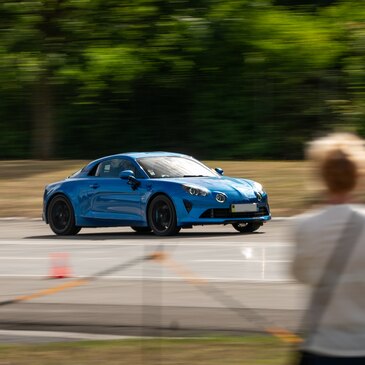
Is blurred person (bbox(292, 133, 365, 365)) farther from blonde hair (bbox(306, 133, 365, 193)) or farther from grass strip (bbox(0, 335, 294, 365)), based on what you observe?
grass strip (bbox(0, 335, 294, 365))

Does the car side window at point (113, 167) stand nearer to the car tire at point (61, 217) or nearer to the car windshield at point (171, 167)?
the car windshield at point (171, 167)

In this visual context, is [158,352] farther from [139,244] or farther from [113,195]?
[113,195]

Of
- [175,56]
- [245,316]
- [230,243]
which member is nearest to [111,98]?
[175,56]

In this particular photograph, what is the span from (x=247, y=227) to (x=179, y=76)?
15.6 meters

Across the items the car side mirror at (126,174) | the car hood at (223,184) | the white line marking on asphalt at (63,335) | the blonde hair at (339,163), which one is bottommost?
the white line marking on asphalt at (63,335)

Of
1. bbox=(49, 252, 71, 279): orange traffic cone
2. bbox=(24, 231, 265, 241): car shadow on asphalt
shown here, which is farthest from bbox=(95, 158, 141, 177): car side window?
bbox=(49, 252, 71, 279): orange traffic cone

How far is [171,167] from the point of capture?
61.4 ft

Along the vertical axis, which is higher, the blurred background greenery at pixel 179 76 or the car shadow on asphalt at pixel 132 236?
the blurred background greenery at pixel 179 76

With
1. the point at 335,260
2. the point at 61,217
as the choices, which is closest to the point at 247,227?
the point at 61,217

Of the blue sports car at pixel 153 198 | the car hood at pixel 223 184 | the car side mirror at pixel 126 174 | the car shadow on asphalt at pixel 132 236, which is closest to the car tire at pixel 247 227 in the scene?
the blue sports car at pixel 153 198

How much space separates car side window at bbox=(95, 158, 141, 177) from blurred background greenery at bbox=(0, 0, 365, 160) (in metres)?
11.7

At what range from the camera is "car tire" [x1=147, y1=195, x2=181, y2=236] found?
17.7 metres

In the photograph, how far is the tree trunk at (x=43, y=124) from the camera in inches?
1321

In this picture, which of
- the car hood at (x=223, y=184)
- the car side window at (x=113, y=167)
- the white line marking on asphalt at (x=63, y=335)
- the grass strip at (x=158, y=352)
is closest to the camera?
the grass strip at (x=158, y=352)
